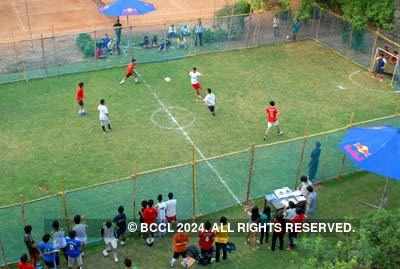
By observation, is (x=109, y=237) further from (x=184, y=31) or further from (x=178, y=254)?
(x=184, y=31)

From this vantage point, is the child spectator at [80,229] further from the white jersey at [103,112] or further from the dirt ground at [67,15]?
the dirt ground at [67,15]

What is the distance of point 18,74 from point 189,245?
531 inches

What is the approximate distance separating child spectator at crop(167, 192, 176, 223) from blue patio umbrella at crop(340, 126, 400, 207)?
500 cm

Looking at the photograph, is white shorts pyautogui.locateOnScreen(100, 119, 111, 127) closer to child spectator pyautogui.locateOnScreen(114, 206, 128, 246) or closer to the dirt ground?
child spectator pyautogui.locateOnScreen(114, 206, 128, 246)

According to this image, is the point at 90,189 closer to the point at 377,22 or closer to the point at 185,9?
the point at 377,22

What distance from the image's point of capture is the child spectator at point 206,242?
14.5 metres

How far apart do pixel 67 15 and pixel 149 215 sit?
21028mm

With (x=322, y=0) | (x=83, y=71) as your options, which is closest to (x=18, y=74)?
(x=83, y=71)

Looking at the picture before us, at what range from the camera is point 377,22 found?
26.0m

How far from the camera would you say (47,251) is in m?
14.2

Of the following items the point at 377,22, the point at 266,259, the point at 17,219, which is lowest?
the point at 266,259

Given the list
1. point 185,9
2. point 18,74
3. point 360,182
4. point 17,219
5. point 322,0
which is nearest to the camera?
point 17,219

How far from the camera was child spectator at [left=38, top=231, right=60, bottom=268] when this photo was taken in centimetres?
1414

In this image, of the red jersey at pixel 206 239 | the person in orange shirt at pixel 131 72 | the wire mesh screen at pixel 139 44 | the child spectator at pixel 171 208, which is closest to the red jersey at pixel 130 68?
the person in orange shirt at pixel 131 72
